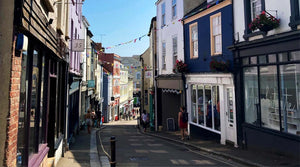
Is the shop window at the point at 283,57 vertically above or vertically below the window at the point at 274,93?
above

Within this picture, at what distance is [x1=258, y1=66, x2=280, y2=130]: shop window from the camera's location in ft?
23.7

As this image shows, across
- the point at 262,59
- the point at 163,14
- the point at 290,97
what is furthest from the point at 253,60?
the point at 163,14

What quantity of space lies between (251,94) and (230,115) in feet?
4.80

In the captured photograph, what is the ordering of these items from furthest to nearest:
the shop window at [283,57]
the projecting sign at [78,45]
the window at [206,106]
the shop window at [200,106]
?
the shop window at [200,106] → the window at [206,106] → the projecting sign at [78,45] → the shop window at [283,57]

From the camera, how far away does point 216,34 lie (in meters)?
10.2

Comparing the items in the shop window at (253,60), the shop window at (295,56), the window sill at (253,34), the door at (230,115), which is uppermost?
the window sill at (253,34)

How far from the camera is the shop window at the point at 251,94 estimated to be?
8.09 m

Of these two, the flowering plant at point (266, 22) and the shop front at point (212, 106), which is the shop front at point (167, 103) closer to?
the shop front at point (212, 106)

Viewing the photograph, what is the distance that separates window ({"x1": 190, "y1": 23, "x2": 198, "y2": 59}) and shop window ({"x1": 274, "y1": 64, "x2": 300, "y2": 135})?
5502 mm

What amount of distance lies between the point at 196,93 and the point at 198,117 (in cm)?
127

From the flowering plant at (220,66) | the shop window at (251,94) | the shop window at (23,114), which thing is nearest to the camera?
the shop window at (23,114)

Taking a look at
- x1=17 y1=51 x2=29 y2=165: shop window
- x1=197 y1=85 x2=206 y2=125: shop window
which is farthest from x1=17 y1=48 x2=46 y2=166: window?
x1=197 y1=85 x2=206 y2=125: shop window

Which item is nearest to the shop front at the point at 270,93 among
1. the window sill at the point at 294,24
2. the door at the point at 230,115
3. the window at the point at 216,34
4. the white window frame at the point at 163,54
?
the window sill at the point at 294,24

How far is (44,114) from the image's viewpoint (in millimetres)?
5785
